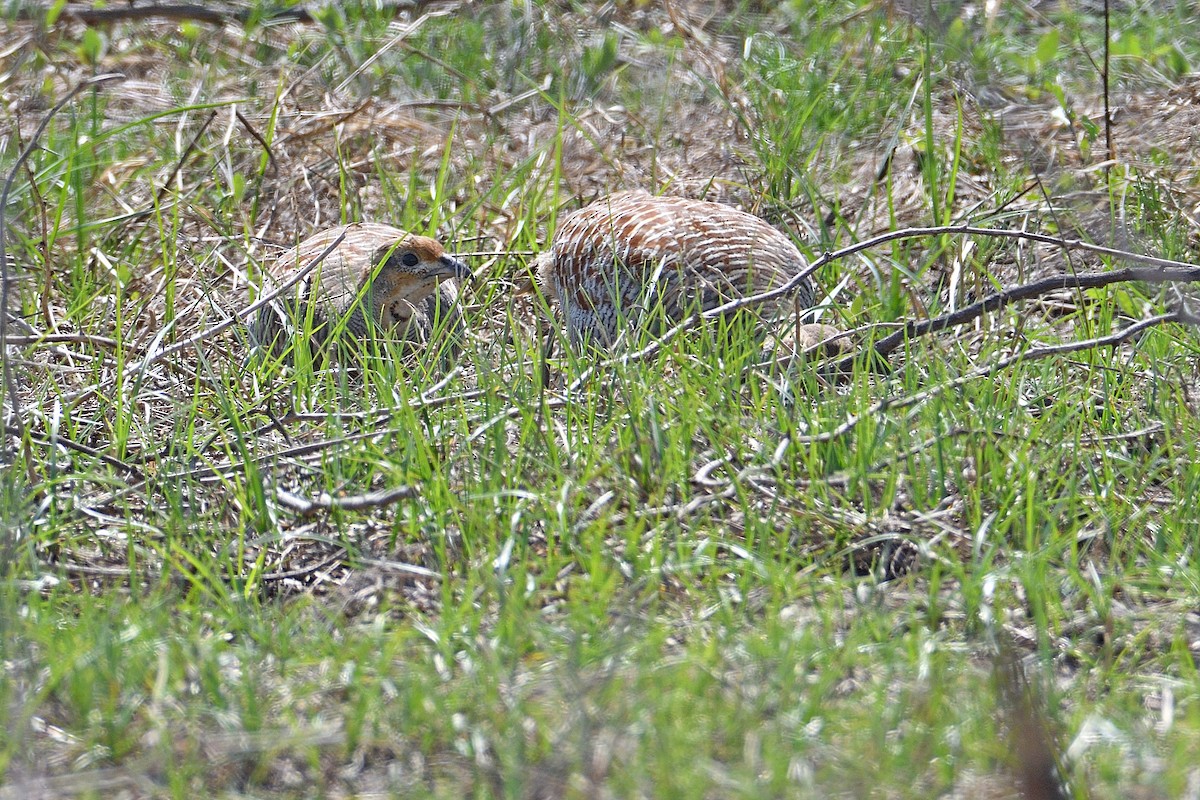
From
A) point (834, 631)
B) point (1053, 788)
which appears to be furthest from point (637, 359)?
point (1053, 788)

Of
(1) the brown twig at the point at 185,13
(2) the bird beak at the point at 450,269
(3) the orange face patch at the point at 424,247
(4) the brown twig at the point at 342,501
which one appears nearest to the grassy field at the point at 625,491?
(4) the brown twig at the point at 342,501

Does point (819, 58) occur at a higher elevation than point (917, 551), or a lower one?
higher

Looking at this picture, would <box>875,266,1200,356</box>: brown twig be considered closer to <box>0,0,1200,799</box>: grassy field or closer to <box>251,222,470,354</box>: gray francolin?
<box>0,0,1200,799</box>: grassy field

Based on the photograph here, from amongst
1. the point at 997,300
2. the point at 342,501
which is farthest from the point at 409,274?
the point at 997,300

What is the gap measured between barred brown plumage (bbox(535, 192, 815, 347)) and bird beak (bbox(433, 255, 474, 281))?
303 millimetres

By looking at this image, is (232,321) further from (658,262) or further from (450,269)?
(658,262)

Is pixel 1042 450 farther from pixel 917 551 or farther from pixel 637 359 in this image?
pixel 637 359

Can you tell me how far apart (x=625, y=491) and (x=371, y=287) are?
1.78m

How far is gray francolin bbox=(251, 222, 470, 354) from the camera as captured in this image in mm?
Result: 4406

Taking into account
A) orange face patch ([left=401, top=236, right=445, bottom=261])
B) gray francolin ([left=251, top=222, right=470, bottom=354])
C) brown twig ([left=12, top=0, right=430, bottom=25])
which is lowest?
gray francolin ([left=251, top=222, right=470, bottom=354])

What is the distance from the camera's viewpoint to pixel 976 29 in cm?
659

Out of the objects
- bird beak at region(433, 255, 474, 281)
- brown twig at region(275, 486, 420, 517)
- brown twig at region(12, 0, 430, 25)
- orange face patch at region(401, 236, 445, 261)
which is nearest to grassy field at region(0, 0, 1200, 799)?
brown twig at region(275, 486, 420, 517)

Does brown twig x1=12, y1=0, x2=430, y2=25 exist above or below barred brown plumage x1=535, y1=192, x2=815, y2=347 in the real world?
above

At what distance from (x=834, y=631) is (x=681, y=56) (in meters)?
4.64
